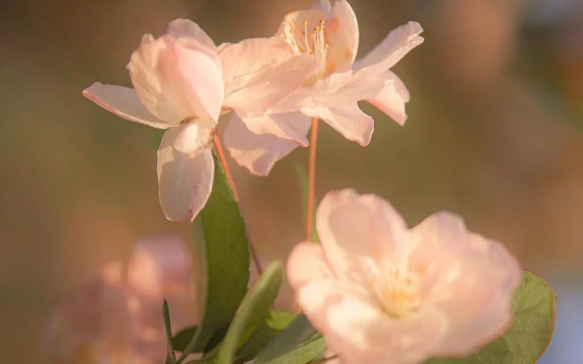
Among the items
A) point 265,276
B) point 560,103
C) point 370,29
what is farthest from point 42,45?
point 560,103

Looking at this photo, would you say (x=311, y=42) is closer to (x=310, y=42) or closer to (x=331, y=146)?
(x=310, y=42)

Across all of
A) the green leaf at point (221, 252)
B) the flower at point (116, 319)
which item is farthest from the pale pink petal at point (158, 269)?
the green leaf at point (221, 252)

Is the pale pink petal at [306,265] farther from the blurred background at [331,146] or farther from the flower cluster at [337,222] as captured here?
the blurred background at [331,146]

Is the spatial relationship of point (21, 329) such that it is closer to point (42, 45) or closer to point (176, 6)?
point (42, 45)

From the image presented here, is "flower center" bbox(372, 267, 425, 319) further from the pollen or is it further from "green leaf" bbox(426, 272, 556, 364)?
the pollen

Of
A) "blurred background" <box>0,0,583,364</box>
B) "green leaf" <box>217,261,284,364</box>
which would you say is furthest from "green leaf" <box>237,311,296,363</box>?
"blurred background" <box>0,0,583,364</box>

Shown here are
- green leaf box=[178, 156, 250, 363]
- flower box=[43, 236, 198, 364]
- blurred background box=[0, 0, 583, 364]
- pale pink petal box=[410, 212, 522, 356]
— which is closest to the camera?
pale pink petal box=[410, 212, 522, 356]

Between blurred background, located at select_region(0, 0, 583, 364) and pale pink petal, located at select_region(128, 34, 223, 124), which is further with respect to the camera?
blurred background, located at select_region(0, 0, 583, 364)
